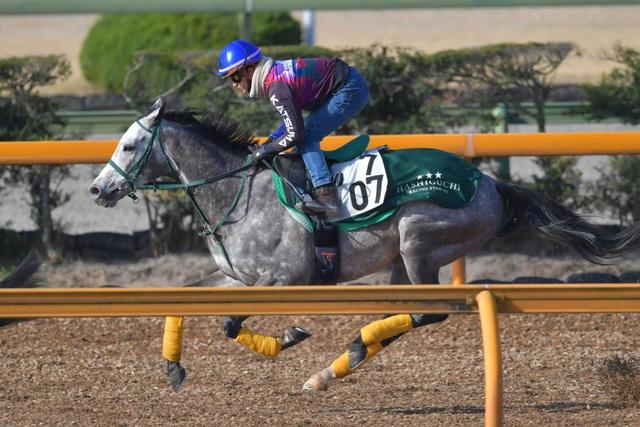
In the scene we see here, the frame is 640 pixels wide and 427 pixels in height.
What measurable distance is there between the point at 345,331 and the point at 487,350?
3.20 meters

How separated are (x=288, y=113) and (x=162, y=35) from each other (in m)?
11.6

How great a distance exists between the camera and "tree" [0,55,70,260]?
9.33m

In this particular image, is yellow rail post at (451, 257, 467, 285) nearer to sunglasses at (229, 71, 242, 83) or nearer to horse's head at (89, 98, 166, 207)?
sunglasses at (229, 71, 242, 83)

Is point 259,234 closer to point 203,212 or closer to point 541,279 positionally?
point 203,212

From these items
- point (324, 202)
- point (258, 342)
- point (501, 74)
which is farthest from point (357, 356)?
point (501, 74)

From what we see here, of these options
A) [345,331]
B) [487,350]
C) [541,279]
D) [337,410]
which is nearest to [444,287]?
[487,350]

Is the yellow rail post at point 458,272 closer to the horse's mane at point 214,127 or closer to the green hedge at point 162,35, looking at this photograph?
the horse's mane at point 214,127

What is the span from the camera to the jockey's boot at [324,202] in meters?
6.14

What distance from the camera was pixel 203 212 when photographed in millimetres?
6484

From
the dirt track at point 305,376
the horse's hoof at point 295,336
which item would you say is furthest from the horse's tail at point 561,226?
the horse's hoof at point 295,336

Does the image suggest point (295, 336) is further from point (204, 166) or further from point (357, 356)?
point (204, 166)

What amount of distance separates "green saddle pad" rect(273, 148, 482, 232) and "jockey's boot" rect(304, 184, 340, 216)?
0.10m

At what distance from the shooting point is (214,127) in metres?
6.57

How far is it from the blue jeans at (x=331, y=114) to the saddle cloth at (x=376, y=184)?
0.36 ft
